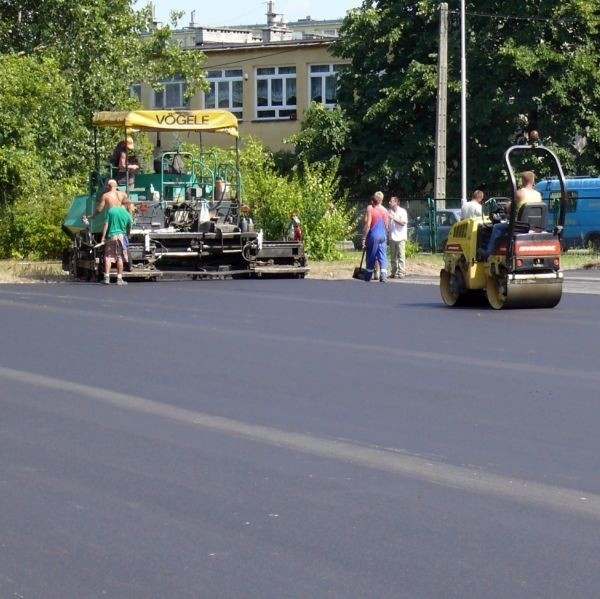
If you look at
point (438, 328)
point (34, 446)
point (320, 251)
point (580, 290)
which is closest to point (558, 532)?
point (34, 446)

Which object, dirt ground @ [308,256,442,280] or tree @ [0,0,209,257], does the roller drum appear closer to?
dirt ground @ [308,256,442,280]

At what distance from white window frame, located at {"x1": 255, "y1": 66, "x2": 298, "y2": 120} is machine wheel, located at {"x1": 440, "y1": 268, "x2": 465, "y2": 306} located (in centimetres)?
5051

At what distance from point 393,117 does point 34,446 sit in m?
44.8

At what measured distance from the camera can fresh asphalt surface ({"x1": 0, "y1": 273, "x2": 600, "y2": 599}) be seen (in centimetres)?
660

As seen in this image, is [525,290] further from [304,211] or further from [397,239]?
[304,211]

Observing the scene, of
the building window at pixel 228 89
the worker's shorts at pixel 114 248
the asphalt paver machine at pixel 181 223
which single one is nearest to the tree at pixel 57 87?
the asphalt paver machine at pixel 181 223

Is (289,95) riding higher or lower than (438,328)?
higher

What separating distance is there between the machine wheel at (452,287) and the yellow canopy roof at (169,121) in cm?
999

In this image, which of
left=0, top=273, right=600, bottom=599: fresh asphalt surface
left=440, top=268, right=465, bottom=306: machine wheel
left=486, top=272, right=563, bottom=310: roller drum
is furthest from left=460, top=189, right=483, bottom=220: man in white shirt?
left=0, top=273, right=600, bottom=599: fresh asphalt surface

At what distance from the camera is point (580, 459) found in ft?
29.8

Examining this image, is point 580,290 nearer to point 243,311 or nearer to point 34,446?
point 243,311

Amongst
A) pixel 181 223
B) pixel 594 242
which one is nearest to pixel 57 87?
pixel 181 223

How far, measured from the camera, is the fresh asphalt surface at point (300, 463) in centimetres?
660

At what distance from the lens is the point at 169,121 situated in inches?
1181
